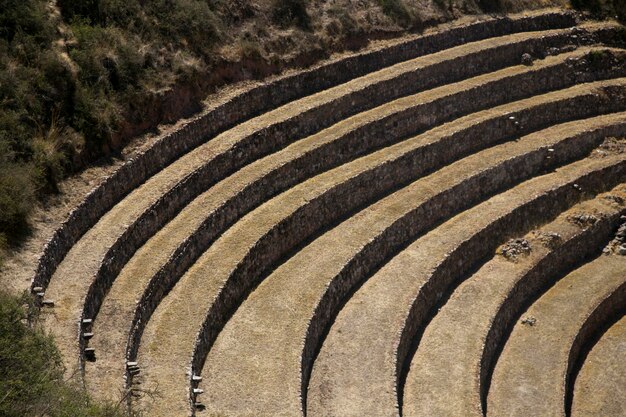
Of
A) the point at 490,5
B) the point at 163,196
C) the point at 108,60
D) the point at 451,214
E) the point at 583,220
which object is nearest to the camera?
the point at 163,196

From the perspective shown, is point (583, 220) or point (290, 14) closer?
point (583, 220)

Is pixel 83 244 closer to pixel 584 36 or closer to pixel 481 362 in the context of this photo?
pixel 481 362

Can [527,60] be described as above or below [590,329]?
above

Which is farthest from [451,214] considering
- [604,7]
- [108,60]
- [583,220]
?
[604,7]

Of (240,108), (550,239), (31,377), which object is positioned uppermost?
(240,108)

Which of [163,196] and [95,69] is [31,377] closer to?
[163,196]

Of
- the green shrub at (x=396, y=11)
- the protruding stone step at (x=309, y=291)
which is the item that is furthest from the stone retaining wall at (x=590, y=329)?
the green shrub at (x=396, y=11)

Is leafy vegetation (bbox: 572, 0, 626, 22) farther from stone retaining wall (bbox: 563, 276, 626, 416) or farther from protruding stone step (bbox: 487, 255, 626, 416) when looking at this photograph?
stone retaining wall (bbox: 563, 276, 626, 416)

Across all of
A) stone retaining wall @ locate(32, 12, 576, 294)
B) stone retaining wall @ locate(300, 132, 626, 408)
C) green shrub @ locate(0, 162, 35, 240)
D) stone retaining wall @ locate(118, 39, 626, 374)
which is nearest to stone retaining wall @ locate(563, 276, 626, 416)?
stone retaining wall @ locate(300, 132, 626, 408)

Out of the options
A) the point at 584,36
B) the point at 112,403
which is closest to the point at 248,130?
the point at 112,403
